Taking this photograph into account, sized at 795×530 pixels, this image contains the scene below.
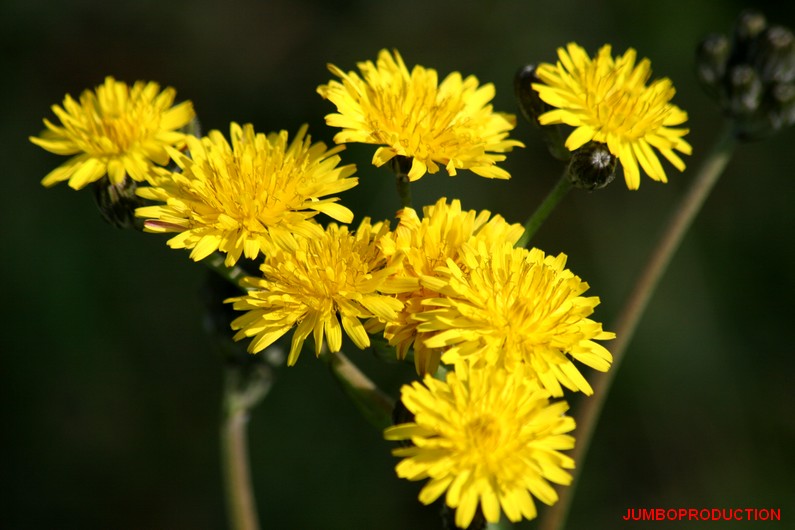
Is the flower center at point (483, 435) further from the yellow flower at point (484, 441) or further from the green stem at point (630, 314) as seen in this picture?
the green stem at point (630, 314)

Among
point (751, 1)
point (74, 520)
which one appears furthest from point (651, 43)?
point (74, 520)

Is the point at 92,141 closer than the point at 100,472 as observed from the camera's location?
Yes

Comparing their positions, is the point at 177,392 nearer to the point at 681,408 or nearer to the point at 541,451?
the point at 681,408

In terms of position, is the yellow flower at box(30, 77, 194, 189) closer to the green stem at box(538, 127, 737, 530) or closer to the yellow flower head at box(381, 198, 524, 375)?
the yellow flower head at box(381, 198, 524, 375)

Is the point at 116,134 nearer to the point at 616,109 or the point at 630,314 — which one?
the point at 616,109

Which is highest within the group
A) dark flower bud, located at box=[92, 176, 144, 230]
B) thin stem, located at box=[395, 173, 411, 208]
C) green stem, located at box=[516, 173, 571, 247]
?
dark flower bud, located at box=[92, 176, 144, 230]

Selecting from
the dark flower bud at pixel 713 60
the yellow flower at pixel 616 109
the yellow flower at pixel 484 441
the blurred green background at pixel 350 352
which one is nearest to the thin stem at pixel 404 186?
the yellow flower at pixel 616 109

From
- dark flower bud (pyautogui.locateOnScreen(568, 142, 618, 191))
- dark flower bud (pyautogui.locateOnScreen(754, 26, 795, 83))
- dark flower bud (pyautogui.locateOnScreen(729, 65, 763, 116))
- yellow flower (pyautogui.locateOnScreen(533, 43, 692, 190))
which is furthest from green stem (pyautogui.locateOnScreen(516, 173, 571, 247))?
dark flower bud (pyautogui.locateOnScreen(754, 26, 795, 83))
